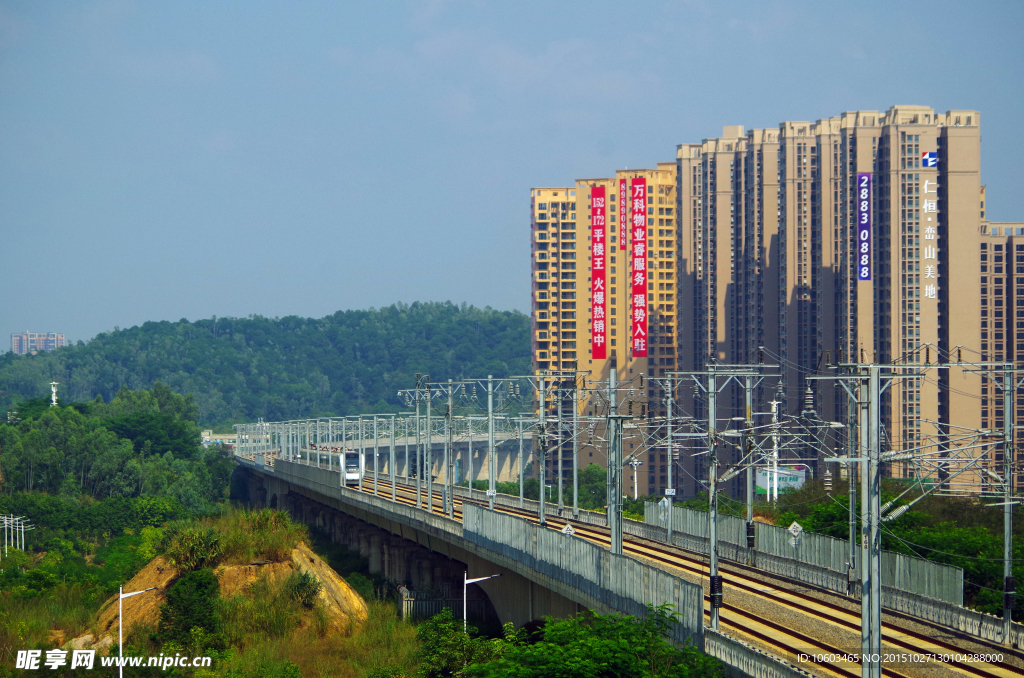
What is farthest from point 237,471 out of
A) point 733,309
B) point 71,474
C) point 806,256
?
point 806,256

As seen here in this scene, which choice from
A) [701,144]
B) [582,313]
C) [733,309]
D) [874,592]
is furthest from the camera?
[582,313]

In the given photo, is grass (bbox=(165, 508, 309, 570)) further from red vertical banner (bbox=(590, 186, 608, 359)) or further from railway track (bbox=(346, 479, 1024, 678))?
red vertical banner (bbox=(590, 186, 608, 359))

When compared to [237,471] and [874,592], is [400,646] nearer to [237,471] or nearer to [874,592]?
[874,592]

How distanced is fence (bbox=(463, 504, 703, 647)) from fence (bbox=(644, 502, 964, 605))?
892cm

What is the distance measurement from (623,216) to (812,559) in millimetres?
100259

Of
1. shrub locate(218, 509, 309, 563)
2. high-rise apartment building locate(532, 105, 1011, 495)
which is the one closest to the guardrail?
shrub locate(218, 509, 309, 563)

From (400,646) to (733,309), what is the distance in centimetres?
7674

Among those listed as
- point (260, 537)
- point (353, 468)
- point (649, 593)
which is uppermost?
point (649, 593)

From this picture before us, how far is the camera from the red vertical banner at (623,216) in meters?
134

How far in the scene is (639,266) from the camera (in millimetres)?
113938

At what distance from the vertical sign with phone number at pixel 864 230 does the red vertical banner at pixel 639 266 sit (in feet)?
85.4

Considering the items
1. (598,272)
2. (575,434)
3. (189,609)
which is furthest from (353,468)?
(575,434)

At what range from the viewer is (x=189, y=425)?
143 metres

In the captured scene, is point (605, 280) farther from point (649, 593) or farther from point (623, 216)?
point (649, 593)
